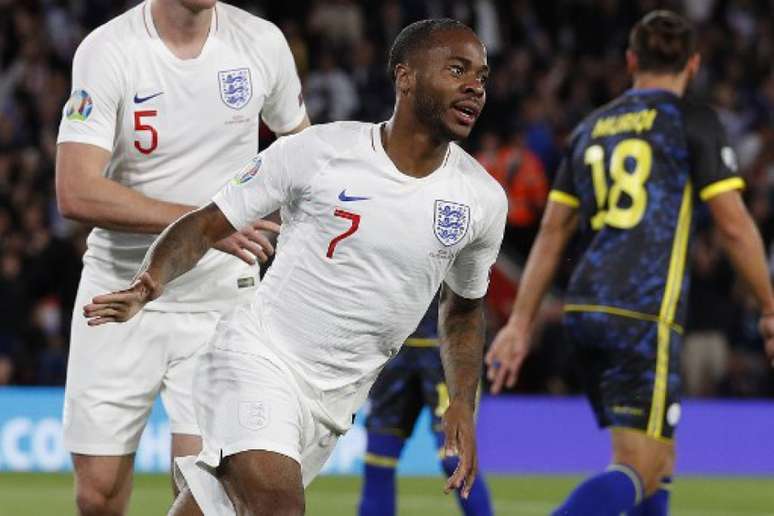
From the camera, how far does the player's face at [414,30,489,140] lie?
16.4 ft

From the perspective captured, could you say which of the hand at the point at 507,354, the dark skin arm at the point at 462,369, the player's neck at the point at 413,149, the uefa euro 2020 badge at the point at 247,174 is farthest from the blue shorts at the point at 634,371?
the uefa euro 2020 badge at the point at 247,174

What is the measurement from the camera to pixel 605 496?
6.12 m

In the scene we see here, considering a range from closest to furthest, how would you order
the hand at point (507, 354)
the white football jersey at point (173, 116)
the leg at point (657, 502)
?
the white football jersey at point (173, 116)
the hand at point (507, 354)
the leg at point (657, 502)

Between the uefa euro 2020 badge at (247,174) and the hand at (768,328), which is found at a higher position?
the uefa euro 2020 badge at (247,174)

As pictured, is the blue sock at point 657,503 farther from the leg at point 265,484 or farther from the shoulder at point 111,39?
the shoulder at point 111,39

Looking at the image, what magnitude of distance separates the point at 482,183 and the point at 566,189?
5.80 feet

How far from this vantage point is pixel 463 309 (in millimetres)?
5398

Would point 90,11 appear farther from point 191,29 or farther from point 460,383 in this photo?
point 460,383

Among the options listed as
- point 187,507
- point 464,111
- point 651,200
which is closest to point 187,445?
point 187,507

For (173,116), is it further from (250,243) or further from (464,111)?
(464,111)

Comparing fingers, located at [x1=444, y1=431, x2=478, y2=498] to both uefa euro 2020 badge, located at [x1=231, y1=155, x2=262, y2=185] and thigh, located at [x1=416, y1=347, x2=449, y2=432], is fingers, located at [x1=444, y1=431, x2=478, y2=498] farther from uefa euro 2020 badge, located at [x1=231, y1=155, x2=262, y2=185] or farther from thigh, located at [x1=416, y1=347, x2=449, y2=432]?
thigh, located at [x1=416, y1=347, x2=449, y2=432]

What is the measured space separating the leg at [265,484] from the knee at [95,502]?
1.15 m

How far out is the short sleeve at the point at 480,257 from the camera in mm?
5184

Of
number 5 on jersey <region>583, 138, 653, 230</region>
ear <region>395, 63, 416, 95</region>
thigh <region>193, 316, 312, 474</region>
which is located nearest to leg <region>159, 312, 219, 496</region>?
thigh <region>193, 316, 312, 474</region>
